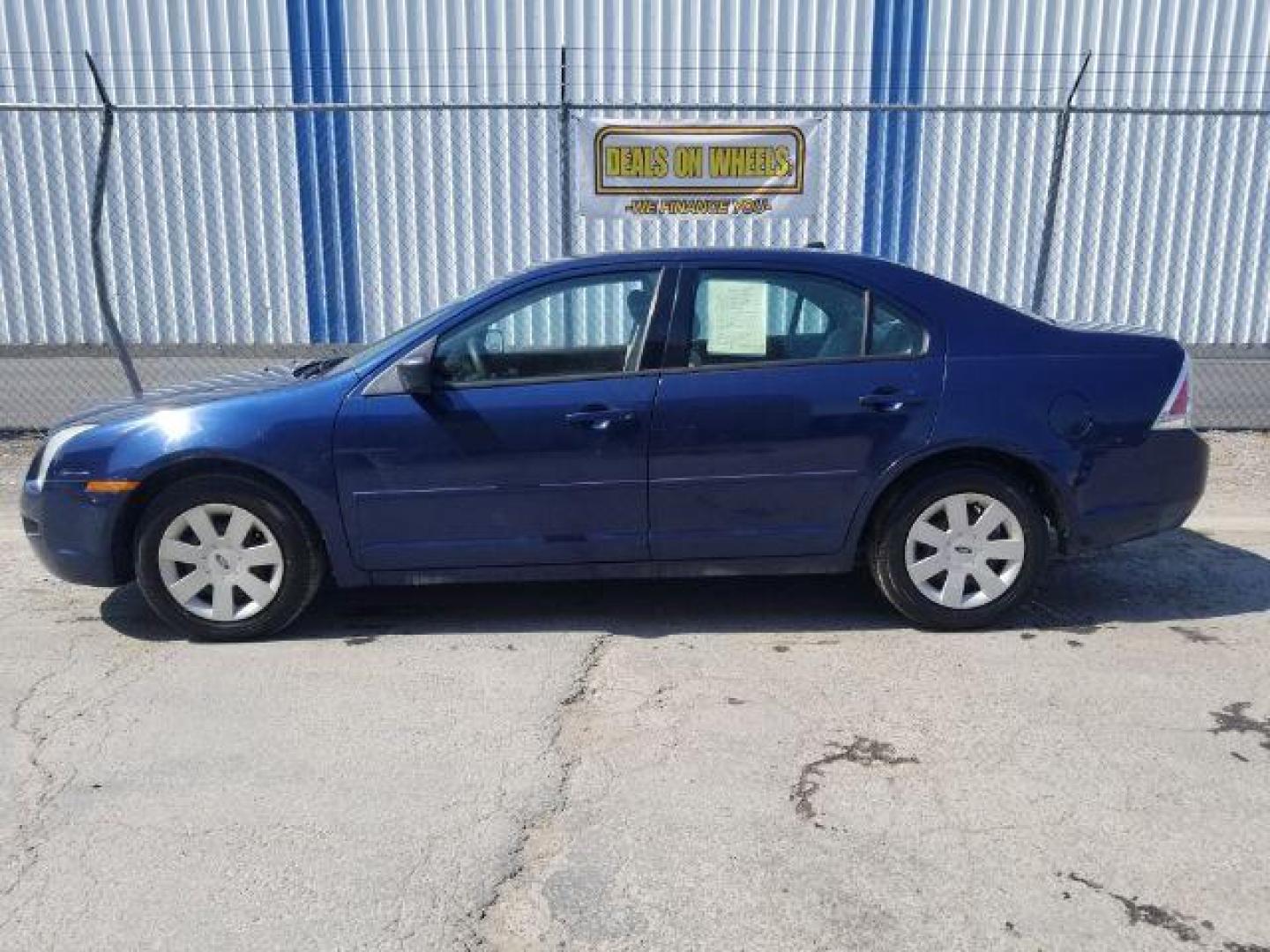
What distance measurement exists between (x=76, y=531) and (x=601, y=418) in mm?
2150

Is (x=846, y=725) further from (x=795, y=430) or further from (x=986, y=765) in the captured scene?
(x=795, y=430)

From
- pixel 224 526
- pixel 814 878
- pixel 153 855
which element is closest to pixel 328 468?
pixel 224 526

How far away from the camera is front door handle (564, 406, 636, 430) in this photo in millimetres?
4215

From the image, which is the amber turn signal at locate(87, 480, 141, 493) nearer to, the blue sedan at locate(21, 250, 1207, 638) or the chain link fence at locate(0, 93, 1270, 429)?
the blue sedan at locate(21, 250, 1207, 638)

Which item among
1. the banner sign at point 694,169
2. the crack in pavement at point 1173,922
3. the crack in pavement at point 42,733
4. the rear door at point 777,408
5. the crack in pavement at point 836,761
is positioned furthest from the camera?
the banner sign at point 694,169

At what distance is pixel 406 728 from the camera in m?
3.60

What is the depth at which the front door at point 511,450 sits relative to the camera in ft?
13.8

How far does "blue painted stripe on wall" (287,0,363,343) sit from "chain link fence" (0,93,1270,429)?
3 centimetres

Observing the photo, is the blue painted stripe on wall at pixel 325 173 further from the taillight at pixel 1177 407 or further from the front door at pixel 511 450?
the taillight at pixel 1177 407

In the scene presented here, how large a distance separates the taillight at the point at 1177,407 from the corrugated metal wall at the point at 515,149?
6.44 meters

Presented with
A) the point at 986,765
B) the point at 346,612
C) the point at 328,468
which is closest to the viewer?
the point at 986,765

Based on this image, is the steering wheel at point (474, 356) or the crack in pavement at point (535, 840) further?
the steering wheel at point (474, 356)

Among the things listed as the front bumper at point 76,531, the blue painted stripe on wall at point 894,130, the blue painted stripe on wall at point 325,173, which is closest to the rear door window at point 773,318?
the front bumper at point 76,531

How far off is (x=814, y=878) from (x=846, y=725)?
0.92 metres
